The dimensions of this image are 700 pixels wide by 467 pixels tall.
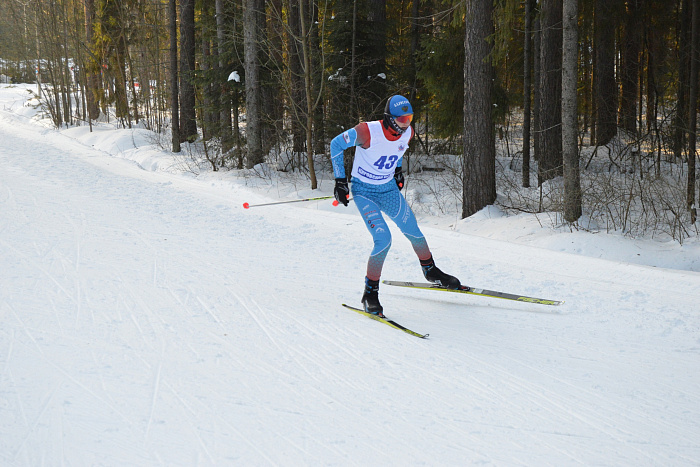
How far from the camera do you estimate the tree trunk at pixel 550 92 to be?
13.3 metres

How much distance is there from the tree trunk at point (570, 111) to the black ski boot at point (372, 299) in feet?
15.9

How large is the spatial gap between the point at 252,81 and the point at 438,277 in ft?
33.9

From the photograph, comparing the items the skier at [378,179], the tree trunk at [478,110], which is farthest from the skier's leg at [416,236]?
the tree trunk at [478,110]

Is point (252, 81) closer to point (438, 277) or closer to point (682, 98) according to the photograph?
point (438, 277)

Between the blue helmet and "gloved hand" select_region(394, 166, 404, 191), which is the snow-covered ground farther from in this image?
the blue helmet

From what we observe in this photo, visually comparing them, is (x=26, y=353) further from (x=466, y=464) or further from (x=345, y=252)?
(x=345, y=252)

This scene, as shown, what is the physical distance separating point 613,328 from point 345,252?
12.7 feet

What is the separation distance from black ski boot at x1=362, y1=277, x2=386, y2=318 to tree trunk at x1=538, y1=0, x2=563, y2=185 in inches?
350

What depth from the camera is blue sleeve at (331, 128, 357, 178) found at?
552 cm

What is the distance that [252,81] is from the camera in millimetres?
14688

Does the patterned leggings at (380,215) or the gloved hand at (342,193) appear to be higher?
the gloved hand at (342,193)

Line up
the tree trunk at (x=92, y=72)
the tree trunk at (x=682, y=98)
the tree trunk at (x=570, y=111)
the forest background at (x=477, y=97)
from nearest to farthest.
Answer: the tree trunk at (x=570, y=111) → the forest background at (x=477, y=97) → the tree trunk at (x=682, y=98) → the tree trunk at (x=92, y=72)

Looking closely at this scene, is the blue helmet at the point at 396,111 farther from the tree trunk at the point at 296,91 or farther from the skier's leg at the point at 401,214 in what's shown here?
the tree trunk at the point at 296,91

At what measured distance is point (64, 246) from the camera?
7.70 metres
